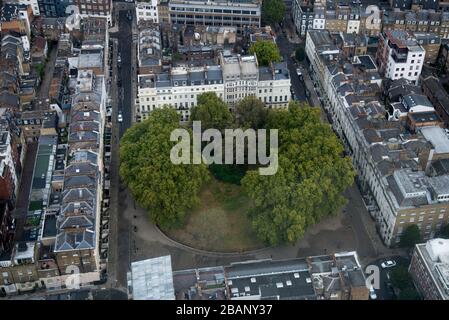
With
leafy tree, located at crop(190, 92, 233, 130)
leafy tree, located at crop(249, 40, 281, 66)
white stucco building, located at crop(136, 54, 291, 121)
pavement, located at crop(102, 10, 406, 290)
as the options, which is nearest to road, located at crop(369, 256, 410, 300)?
pavement, located at crop(102, 10, 406, 290)

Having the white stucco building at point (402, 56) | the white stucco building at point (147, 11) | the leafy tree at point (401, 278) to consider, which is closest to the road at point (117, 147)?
the white stucco building at point (147, 11)

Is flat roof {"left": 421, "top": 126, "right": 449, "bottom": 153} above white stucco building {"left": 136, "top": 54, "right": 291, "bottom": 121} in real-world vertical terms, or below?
below

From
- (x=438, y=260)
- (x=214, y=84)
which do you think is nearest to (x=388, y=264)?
(x=438, y=260)

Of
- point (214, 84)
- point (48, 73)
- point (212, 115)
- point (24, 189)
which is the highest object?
point (214, 84)

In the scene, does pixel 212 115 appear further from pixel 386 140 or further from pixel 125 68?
pixel 125 68

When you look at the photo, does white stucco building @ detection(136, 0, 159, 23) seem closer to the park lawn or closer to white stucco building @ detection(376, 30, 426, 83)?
white stucco building @ detection(376, 30, 426, 83)
